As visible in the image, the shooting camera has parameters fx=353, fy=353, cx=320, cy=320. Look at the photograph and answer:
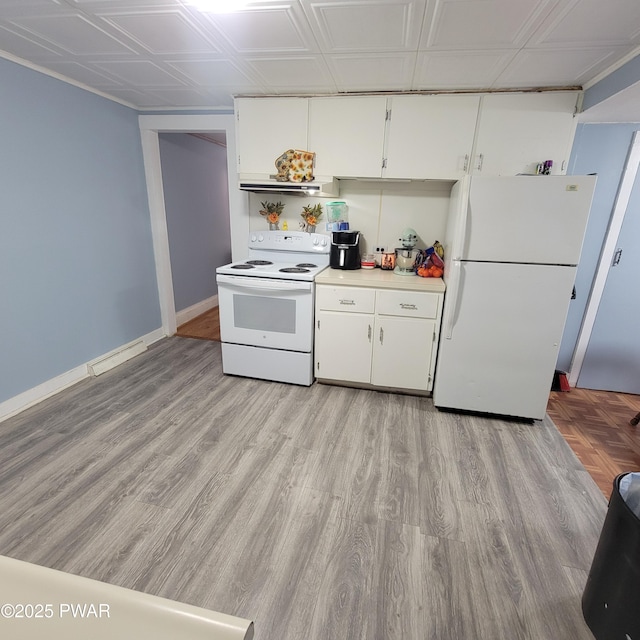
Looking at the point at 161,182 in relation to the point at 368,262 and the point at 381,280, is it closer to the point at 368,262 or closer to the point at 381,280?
the point at 368,262

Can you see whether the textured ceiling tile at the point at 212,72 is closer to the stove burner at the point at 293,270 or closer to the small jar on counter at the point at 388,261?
the stove burner at the point at 293,270

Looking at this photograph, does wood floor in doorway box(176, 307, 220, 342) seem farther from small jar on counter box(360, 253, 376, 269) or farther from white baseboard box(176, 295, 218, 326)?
small jar on counter box(360, 253, 376, 269)

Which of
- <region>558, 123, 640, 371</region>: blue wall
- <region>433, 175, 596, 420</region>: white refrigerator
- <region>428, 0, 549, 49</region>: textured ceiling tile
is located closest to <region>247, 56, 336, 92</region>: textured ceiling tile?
<region>428, 0, 549, 49</region>: textured ceiling tile

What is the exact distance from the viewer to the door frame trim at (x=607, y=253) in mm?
2581

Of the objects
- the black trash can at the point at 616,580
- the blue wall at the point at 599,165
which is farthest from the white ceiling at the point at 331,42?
the black trash can at the point at 616,580

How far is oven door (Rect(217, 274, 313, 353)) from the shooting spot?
2.62 m

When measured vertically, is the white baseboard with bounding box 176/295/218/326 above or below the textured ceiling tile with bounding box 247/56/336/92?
below

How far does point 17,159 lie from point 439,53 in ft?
8.57

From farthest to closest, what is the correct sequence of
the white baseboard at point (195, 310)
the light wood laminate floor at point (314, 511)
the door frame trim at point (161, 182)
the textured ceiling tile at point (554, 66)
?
the white baseboard at point (195, 310) < the door frame trim at point (161, 182) < the textured ceiling tile at point (554, 66) < the light wood laminate floor at point (314, 511)

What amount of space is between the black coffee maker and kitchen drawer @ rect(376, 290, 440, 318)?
49 centimetres

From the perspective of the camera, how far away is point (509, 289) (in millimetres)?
2191

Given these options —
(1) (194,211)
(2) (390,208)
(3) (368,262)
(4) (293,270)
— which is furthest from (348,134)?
(1) (194,211)

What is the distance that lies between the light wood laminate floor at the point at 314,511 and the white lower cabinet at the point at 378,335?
0.24 metres

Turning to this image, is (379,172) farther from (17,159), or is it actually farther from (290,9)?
(17,159)
